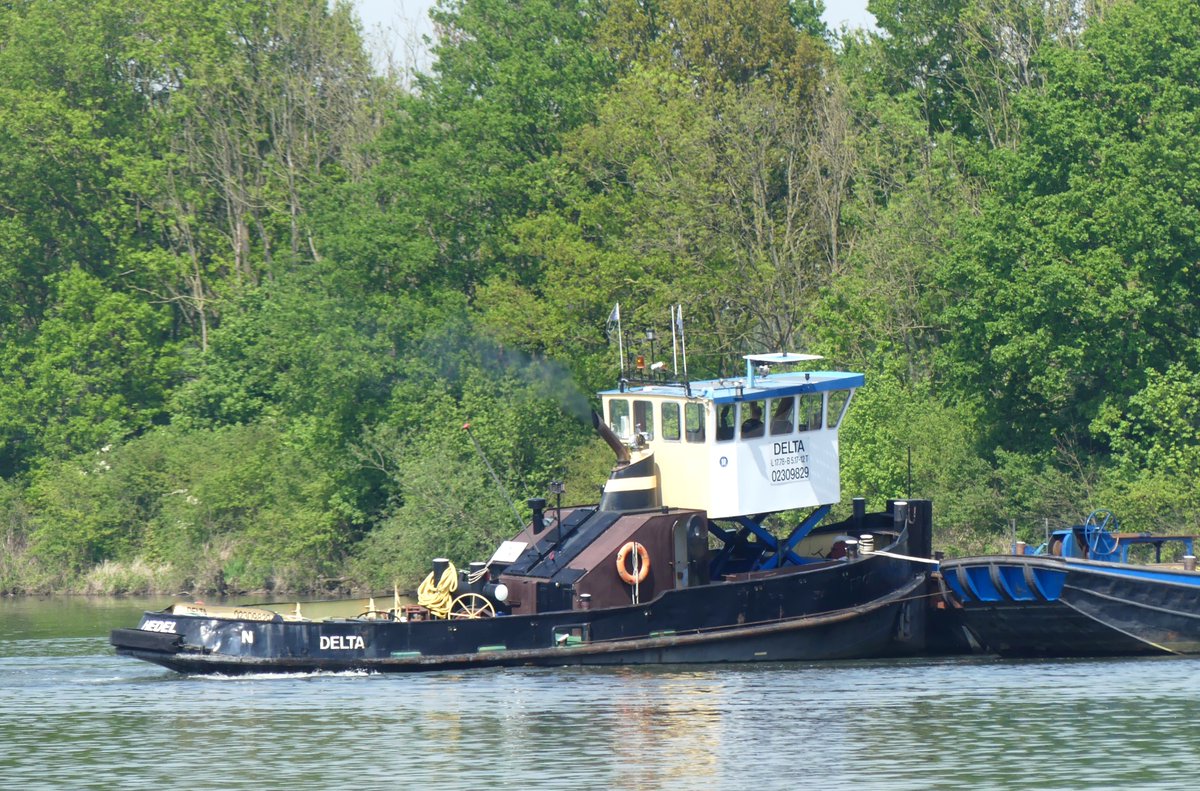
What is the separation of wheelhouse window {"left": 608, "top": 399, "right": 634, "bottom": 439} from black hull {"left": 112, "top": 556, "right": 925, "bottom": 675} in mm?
3492

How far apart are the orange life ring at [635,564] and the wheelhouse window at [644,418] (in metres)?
2.33

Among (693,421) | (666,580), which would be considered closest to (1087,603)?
(666,580)

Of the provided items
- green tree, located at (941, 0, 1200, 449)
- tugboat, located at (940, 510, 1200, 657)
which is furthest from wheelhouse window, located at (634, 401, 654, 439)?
green tree, located at (941, 0, 1200, 449)

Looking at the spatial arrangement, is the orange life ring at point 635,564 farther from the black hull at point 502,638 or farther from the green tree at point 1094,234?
the green tree at point 1094,234

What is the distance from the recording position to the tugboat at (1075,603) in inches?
1203

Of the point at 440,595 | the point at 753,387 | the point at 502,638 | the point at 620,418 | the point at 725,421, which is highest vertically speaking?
the point at 753,387

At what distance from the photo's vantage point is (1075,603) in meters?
30.8

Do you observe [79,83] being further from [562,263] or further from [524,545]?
[524,545]

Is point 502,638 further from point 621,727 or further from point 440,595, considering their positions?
point 621,727

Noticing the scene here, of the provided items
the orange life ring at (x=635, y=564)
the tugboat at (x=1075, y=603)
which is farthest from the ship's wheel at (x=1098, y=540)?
the orange life ring at (x=635, y=564)

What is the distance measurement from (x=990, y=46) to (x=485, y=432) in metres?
16.6

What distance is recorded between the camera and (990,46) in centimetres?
5372

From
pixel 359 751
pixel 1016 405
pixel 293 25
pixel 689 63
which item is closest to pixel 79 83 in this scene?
pixel 293 25

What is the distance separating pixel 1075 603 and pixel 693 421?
651cm
